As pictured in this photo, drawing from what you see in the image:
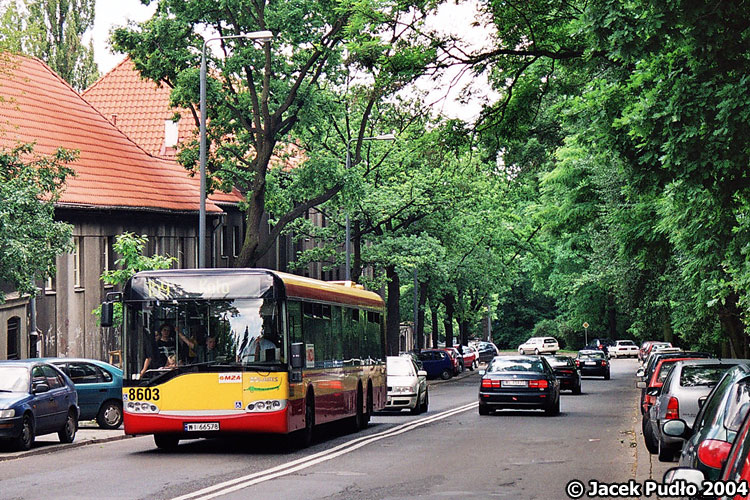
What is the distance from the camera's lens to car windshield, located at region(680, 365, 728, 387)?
17.8 m

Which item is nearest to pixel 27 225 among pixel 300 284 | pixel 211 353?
pixel 300 284

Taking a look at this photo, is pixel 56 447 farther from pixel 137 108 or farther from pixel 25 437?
pixel 137 108

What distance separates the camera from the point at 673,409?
17219mm

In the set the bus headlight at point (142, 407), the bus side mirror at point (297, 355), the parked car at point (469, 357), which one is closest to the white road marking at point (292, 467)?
the bus side mirror at point (297, 355)

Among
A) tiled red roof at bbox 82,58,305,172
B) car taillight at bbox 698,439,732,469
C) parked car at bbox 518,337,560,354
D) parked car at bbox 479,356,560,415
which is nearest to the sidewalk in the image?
parked car at bbox 479,356,560,415

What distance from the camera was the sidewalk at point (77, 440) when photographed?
66.1ft

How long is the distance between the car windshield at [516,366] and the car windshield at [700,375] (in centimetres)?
1170

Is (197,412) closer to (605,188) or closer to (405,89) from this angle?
(405,89)

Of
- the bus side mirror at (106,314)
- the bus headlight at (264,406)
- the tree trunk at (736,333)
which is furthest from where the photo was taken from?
the tree trunk at (736,333)

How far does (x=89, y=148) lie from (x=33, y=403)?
2495cm

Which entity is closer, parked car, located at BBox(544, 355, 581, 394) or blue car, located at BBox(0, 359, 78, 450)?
blue car, located at BBox(0, 359, 78, 450)

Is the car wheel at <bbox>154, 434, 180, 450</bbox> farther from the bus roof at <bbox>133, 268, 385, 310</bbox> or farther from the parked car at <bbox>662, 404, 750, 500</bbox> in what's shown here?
the parked car at <bbox>662, 404, 750, 500</bbox>

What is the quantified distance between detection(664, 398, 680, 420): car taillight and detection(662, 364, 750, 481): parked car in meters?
7.72

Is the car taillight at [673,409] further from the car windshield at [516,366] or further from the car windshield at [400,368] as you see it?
Result: the car windshield at [400,368]
